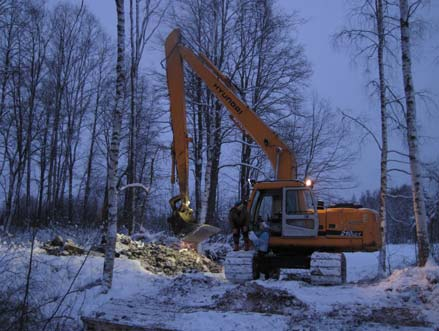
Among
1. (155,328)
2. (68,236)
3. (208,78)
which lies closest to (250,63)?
(208,78)

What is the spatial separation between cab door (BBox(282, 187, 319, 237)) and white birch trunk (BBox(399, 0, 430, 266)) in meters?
2.27

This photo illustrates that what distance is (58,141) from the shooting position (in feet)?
99.2

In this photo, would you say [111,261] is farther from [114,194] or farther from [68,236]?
[68,236]

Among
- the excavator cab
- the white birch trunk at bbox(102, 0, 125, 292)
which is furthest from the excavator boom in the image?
the white birch trunk at bbox(102, 0, 125, 292)

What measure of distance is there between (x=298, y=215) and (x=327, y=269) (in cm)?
143

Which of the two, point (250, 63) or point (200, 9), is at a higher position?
point (200, 9)

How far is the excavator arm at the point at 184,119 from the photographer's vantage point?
479 inches

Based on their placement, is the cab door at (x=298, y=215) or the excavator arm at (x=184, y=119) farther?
the excavator arm at (x=184, y=119)

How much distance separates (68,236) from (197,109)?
9.50 m

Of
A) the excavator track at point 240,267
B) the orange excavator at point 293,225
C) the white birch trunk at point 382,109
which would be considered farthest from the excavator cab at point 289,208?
the white birch trunk at point 382,109

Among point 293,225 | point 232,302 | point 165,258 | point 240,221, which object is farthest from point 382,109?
point 232,302

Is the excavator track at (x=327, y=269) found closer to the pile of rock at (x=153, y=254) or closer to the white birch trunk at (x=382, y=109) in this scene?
the pile of rock at (x=153, y=254)

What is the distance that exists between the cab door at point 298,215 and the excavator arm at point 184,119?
0.85 m

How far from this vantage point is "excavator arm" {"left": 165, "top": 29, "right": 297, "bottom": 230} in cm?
1216
